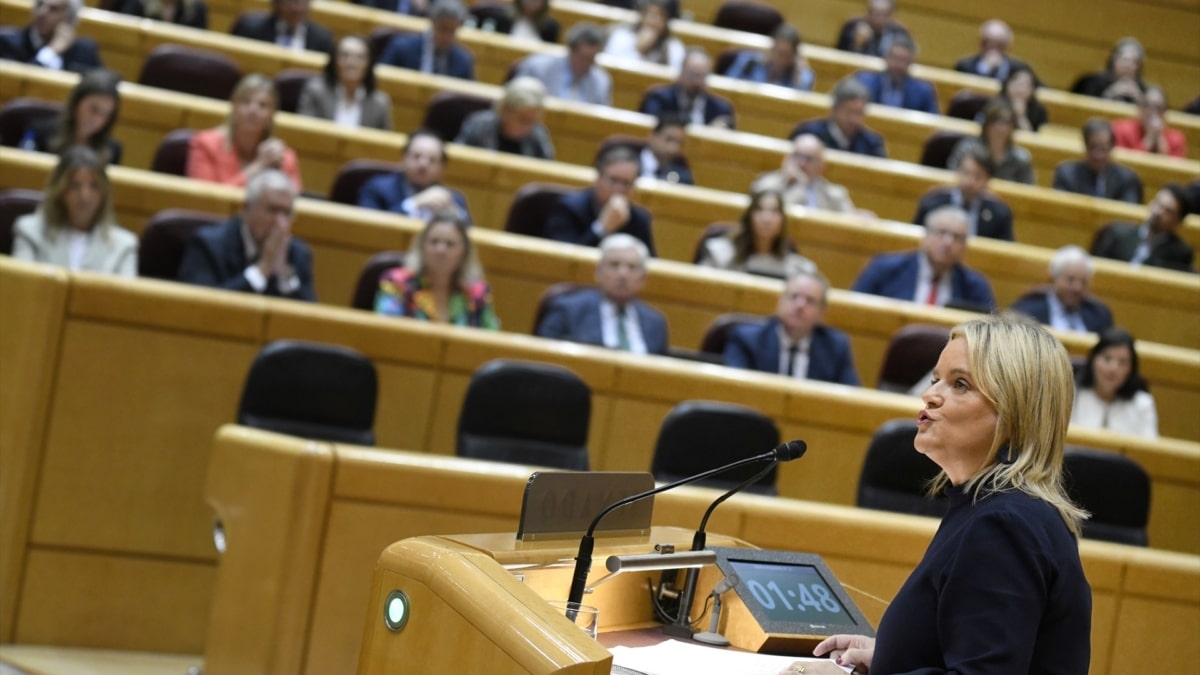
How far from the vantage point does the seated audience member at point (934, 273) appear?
3.75 meters

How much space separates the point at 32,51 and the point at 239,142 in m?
0.88

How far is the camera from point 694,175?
4.53m

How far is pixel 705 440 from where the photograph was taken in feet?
8.39

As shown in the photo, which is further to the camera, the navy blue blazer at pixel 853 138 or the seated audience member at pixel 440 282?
the navy blue blazer at pixel 853 138

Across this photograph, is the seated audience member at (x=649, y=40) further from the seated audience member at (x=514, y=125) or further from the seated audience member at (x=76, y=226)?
the seated audience member at (x=76, y=226)

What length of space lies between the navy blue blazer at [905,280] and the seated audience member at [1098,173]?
1.19 meters

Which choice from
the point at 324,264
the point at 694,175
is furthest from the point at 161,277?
the point at 694,175

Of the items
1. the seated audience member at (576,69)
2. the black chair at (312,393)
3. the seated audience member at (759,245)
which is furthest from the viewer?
the seated audience member at (576,69)

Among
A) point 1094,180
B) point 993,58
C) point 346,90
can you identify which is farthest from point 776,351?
point 993,58

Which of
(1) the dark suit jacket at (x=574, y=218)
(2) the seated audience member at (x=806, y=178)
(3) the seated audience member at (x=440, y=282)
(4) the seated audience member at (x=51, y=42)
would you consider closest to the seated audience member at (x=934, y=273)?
(2) the seated audience member at (x=806, y=178)

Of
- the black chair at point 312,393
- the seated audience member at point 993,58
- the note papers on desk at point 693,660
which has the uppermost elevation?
the seated audience member at point 993,58

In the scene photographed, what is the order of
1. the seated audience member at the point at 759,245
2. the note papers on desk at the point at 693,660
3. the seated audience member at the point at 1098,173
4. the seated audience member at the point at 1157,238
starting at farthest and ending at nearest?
the seated audience member at the point at 1098,173 < the seated audience member at the point at 1157,238 < the seated audience member at the point at 759,245 < the note papers on desk at the point at 693,660

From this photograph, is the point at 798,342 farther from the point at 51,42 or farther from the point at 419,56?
the point at 51,42

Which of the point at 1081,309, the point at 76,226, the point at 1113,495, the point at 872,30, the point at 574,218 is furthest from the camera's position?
the point at 872,30
